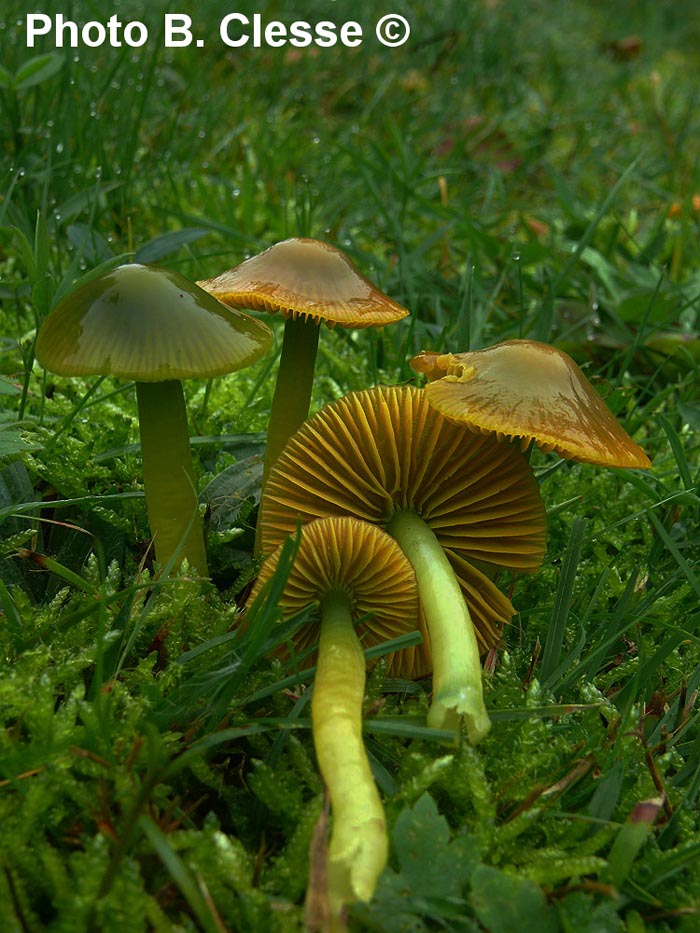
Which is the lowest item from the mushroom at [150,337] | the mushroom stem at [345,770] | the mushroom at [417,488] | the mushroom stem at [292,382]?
the mushroom stem at [345,770]

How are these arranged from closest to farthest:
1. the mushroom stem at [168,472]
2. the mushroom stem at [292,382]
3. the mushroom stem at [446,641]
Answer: the mushroom stem at [446,641], the mushroom stem at [168,472], the mushroom stem at [292,382]

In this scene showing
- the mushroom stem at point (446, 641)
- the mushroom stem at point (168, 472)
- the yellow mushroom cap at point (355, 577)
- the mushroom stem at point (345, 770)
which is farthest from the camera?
the mushroom stem at point (168, 472)

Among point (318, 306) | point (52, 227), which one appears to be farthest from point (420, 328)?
point (52, 227)

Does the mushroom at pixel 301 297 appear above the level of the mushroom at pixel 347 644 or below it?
above

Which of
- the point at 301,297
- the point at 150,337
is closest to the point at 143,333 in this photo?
the point at 150,337

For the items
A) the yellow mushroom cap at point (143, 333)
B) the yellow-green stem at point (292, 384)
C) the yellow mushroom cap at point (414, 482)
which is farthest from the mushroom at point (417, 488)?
the yellow mushroom cap at point (143, 333)

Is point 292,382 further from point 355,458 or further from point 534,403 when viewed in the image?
point 534,403

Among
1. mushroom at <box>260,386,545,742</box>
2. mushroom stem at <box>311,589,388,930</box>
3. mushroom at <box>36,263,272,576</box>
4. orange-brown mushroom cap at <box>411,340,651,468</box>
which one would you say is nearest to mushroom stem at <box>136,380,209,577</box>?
mushroom at <box>36,263,272,576</box>

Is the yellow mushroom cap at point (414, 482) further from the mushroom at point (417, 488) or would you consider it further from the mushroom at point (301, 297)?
the mushroom at point (301, 297)
